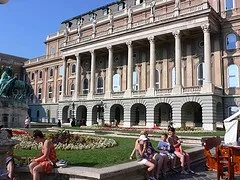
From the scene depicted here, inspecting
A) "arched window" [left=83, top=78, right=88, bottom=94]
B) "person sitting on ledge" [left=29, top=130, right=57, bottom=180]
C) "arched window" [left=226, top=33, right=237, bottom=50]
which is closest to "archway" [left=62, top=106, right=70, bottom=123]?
"arched window" [left=83, top=78, right=88, bottom=94]

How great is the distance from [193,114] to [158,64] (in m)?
9.54

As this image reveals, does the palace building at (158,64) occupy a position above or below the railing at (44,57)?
below

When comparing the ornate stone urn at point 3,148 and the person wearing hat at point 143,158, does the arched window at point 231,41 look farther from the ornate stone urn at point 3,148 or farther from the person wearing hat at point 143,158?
the ornate stone urn at point 3,148

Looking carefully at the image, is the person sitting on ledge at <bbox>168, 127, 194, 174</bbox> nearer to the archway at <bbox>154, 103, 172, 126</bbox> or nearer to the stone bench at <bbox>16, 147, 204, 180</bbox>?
the stone bench at <bbox>16, 147, 204, 180</bbox>

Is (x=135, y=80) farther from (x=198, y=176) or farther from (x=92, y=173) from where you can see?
(x=92, y=173)

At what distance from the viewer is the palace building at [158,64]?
33.7 meters

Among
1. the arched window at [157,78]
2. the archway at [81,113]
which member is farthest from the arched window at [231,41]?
the archway at [81,113]

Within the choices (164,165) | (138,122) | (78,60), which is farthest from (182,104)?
(164,165)

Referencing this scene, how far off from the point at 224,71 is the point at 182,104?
7.27m

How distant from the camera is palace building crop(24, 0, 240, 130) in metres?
33.7

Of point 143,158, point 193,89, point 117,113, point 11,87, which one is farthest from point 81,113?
point 143,158

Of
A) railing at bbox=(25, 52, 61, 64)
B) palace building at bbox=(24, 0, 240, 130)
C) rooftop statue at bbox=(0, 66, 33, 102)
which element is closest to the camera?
rooftop statue at bbox=(0, 66, 33, 102)

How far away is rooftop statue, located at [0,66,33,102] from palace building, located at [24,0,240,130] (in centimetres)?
1511

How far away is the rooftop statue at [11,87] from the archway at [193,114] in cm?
2007
